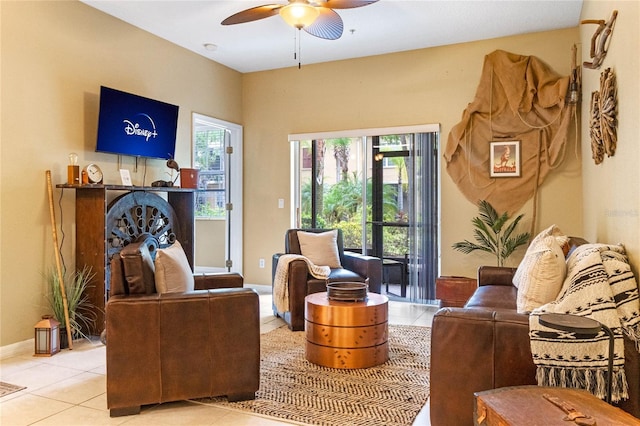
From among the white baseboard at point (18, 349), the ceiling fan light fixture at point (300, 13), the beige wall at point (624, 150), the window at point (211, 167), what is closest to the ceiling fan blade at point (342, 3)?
the ceiling fan light fixture at point (300, 13)

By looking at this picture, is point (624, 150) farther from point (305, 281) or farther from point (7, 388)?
point (7, 388)

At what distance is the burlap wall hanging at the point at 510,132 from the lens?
177 inches

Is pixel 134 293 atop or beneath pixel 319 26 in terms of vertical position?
beneath

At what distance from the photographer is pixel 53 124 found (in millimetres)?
3730

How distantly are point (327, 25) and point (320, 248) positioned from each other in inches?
84.3

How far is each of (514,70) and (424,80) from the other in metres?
0.95

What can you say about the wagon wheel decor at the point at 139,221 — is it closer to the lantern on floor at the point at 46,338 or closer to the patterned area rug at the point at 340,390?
the lantern on floor at the point at 46,338

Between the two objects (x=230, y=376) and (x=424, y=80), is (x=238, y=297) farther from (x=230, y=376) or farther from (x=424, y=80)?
(x=424, y=80)

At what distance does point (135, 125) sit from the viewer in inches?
170

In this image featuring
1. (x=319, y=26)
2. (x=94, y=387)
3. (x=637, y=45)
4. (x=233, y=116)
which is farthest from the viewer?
(x=233, y=116)

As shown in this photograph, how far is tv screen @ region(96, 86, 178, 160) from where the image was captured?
4.04 m

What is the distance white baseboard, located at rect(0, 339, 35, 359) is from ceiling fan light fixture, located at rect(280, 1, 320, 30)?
3.13m

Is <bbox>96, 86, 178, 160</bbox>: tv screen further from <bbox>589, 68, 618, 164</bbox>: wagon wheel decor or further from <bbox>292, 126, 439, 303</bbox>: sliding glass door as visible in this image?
<bbox>589, 68, 618, 164</bbox>: wagon wheel decor

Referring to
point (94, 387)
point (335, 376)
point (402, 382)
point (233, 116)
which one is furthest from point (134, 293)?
point (233, 116)
